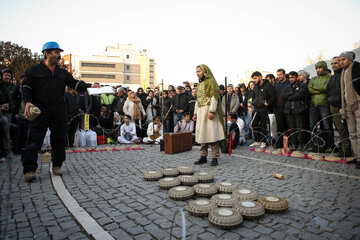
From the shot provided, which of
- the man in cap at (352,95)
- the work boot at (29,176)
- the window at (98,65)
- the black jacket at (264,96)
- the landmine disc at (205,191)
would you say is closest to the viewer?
the landmine disc at (205,191)

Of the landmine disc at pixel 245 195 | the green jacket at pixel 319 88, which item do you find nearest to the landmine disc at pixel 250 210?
the landmine disc at pixel 245 195

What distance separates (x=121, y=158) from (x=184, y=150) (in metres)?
2.34

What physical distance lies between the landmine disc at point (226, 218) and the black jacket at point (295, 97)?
570 centimetres

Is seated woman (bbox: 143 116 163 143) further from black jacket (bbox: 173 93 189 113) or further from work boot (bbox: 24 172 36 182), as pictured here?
work boot (bbox: 24 172 36 182)

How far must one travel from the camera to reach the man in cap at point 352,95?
5.35 m

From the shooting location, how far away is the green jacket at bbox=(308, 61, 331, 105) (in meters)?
7.02

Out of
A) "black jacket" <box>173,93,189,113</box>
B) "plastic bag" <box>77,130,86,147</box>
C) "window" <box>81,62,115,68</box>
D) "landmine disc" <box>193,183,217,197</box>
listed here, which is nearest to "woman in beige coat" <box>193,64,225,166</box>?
"landmine disc" <box>193,183,217,197</box>

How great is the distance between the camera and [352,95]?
17.8 feet

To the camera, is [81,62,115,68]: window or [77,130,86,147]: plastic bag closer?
[77,130,86,147]: plastic bag

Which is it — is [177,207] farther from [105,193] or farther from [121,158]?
[121,158]

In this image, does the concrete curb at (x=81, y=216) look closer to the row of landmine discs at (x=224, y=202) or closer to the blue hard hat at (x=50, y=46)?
the row of landmine discs at (x=224, y=202)

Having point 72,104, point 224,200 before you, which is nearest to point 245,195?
point 224,200

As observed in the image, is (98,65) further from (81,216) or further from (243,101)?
(81,216)

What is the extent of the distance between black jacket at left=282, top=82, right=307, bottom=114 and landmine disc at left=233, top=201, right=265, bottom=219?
5.37m
